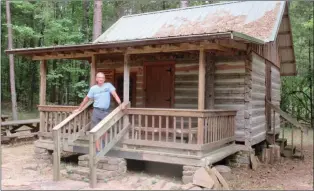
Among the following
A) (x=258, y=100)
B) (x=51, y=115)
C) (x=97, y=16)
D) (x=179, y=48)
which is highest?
(x=97, y=16)

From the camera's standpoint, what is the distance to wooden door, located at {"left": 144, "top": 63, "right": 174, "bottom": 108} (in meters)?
10.3

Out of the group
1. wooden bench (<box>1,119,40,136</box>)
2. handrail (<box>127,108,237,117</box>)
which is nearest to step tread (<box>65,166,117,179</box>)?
handrail (<box>127,108,237,117</box>)

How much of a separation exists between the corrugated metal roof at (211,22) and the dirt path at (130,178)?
3.71m

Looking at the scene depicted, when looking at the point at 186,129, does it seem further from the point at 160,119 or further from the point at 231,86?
the point at 231,86

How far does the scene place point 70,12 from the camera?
24766mm

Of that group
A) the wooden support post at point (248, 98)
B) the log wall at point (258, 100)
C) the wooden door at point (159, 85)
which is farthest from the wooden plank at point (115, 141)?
the log wall at point (258, 100)

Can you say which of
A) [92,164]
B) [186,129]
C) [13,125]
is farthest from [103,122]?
[13,125]

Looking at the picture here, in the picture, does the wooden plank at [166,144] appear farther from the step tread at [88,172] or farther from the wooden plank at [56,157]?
the wooden plank at [56,157]

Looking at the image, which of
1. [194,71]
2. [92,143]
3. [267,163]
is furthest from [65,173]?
[267,163]

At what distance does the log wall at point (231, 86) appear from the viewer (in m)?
9.28

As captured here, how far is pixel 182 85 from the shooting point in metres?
10.1

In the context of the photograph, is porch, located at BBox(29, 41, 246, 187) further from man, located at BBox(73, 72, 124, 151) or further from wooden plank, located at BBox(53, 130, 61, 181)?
man, located at BBox(73, 72, 124, 151)

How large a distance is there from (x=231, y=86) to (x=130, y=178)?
3979 millimetres

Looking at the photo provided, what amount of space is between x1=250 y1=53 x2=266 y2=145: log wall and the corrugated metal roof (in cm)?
98
